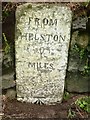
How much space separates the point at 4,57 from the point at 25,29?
0.44 m

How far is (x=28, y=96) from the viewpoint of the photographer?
4.17 meters

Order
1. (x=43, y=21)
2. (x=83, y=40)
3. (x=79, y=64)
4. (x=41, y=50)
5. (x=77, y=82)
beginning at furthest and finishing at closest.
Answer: (x=77, y=82), (x=79, y=64), (x=83, y=40), (x=41, y=50), (x=43, y=21)

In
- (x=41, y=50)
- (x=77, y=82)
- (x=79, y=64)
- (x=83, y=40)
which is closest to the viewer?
(x=41, y=50)

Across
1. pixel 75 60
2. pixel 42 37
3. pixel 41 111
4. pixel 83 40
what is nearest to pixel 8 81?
pixel 41 111

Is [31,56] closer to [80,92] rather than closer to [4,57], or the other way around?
[4,57]

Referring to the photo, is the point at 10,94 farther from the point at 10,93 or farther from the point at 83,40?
the point at 83,40

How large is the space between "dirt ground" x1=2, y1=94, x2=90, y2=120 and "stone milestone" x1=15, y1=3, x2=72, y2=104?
0.09 metres

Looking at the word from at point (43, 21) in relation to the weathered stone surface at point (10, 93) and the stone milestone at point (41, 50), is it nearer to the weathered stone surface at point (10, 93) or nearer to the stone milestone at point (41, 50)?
the stone milestone at point (41, 50)

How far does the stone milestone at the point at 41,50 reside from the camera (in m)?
3.71

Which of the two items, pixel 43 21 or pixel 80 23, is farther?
pixel 80 23

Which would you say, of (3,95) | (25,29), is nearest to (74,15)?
(25,29)

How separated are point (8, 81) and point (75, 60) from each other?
2.63 ft

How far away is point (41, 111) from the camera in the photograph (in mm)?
4043

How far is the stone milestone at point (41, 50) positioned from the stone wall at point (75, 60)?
0.13 m
